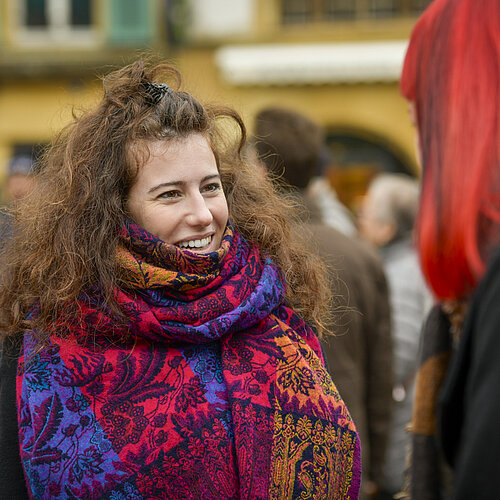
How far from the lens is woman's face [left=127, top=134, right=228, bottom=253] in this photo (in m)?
2.19

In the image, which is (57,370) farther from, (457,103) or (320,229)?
(320,229)

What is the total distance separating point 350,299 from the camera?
10.2 ft

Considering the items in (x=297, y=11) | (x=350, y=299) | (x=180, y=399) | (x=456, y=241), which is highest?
(x=297, y=11)

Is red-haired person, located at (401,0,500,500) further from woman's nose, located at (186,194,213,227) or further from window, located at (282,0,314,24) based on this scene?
window, located at (282,0,314,24)

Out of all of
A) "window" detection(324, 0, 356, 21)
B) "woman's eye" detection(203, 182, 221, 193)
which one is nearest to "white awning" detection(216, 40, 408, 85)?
"window" detection(324, 0, 356, 21)

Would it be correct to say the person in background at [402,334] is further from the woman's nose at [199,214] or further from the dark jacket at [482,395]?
the dark jacket at [482,395]

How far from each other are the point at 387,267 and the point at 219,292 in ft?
6.93

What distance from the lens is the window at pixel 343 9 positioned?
38.4 ft

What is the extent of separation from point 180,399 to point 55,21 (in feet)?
36.8

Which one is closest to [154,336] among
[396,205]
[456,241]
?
[456,241]

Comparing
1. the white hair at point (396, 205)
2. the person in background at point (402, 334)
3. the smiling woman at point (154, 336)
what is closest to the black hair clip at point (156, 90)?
the smiling woman at point (154, 336)

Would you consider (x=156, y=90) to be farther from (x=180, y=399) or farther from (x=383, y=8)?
(x=383, y=8)

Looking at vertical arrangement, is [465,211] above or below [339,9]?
below

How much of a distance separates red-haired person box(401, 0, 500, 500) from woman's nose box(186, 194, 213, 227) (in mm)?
853
